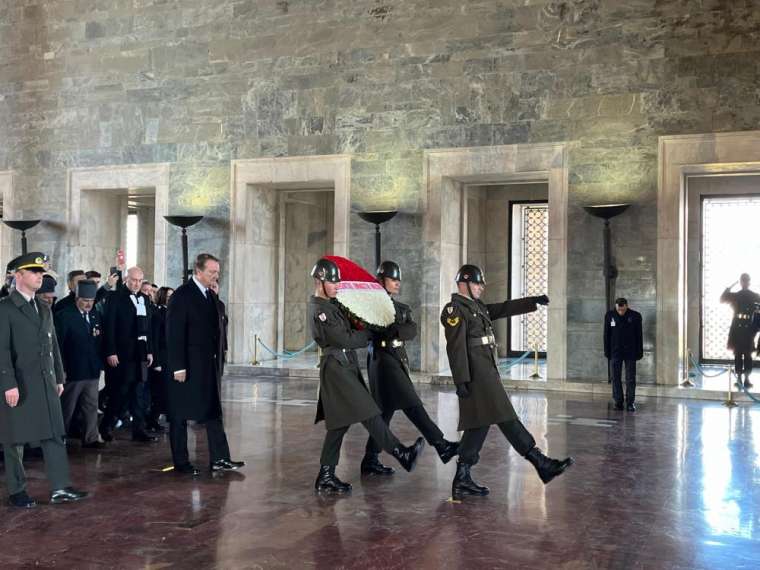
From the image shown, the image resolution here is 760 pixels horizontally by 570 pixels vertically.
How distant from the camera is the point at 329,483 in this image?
21.6 feet

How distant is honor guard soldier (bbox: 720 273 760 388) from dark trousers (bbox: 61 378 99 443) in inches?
381

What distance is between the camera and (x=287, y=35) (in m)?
15.4

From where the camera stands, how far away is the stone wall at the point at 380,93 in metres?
13.1

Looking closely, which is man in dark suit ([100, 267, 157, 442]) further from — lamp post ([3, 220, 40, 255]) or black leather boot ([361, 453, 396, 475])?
lamp post ([3, 220, 40, 255])

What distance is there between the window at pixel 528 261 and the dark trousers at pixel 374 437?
40.0 ft

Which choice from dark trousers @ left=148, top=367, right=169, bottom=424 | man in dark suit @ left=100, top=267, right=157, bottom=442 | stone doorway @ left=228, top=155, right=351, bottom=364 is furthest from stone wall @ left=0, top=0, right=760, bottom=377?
man in dark suit @ left=100, top=267, right=157, bottom=442

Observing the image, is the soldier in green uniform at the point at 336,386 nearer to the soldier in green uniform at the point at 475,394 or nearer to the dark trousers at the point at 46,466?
the soldier in green uniform at the point at 475,394

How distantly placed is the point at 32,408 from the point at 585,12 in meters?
10.5

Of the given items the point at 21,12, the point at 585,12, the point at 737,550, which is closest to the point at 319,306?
the point at 737,550

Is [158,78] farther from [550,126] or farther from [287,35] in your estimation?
[550,126]

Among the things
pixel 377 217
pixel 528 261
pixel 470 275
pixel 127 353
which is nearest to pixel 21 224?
pixel 377 217

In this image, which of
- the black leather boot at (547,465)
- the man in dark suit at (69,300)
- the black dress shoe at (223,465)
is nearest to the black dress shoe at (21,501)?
the black dress shoe at (223,465)

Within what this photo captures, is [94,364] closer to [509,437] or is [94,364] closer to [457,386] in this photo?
[457,386]

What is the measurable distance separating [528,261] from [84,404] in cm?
1183
